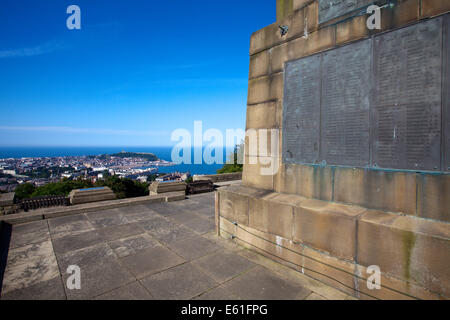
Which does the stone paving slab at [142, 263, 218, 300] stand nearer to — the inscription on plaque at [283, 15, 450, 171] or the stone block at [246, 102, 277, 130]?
the inscription on plaque at [283, 15, 450, 171]

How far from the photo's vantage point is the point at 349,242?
3.61 metres

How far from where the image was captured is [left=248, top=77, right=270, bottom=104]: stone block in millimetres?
5411

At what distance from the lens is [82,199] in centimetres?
912

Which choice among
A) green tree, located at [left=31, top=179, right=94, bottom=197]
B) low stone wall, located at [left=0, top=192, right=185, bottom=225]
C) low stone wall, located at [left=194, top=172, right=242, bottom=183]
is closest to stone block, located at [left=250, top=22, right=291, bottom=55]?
low stone wall, located at [left=0, top=192, right=185, bottom=225]

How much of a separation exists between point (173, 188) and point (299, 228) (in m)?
7.98

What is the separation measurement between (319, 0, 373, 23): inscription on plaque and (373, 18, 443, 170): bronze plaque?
29.9 inches

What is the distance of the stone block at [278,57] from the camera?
507cm

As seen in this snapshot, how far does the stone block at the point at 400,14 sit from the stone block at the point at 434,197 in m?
2.29

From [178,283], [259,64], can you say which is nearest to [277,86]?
[259,64]

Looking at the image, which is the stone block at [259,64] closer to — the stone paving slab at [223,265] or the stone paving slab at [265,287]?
the stone paving slab at [223,265]

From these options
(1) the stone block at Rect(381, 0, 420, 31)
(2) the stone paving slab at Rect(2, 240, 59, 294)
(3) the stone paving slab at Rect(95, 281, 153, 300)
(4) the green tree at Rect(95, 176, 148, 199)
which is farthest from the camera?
(4) the green tree at Rect(95, 176, 148, 199)

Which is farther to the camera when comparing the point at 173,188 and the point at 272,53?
the point at 173,188
